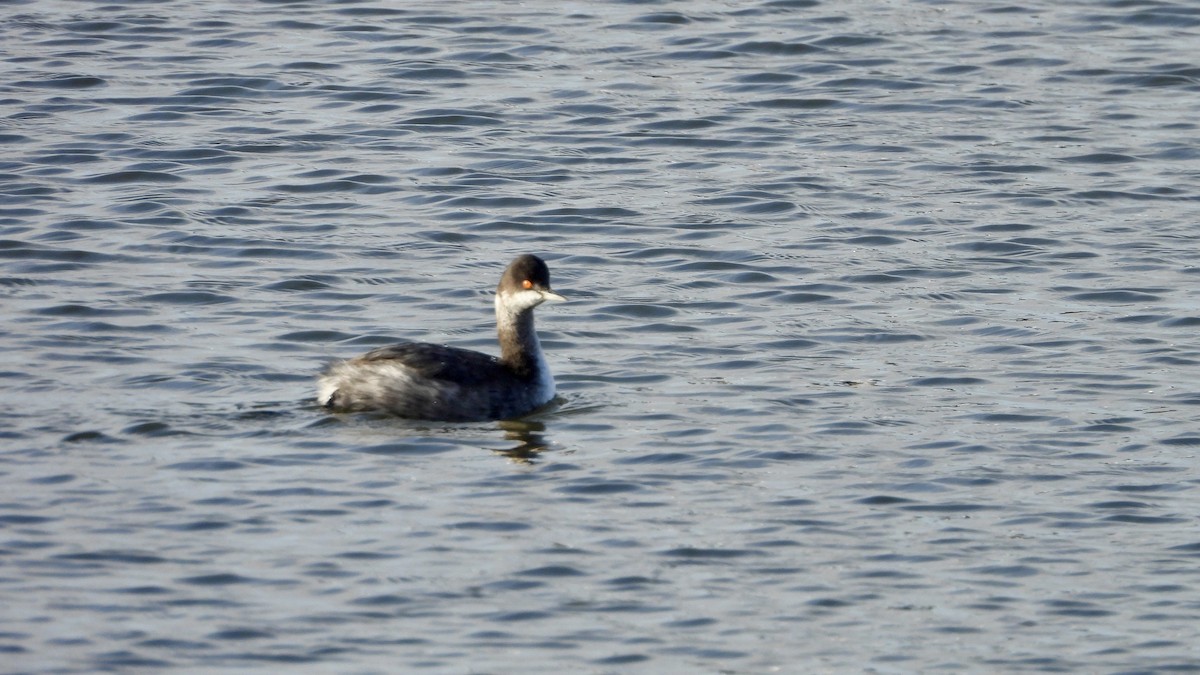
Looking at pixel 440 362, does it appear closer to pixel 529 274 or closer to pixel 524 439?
pixel 524 439

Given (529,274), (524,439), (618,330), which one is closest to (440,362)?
(524,439)

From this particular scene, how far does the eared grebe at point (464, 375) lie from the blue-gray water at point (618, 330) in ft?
0.59

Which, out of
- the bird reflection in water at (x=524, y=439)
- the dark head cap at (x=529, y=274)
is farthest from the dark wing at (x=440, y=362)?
the dark head cap at (x=529, y=274)

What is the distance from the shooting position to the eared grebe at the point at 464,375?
11.4 metres

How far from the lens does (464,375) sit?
38.1 ft

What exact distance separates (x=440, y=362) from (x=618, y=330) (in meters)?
2.06

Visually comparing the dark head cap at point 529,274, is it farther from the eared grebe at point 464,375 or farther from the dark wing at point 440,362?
the dark wing at point 440,362

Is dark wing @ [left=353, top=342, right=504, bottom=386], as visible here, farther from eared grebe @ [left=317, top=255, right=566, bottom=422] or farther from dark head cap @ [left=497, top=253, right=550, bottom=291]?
dark head cap @ [left=497, top=253, right=550, bottom=291]

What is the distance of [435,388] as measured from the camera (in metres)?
11.5

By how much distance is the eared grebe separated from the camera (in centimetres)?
1141

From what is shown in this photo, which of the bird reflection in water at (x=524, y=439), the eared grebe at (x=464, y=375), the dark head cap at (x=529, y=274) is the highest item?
the dark head cap at (x=529, y=274)

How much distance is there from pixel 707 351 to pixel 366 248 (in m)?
3.27

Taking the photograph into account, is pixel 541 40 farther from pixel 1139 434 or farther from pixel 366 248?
pixel 1139 434

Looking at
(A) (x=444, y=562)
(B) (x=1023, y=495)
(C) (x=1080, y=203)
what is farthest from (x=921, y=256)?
(A) (x=444, y=562)
